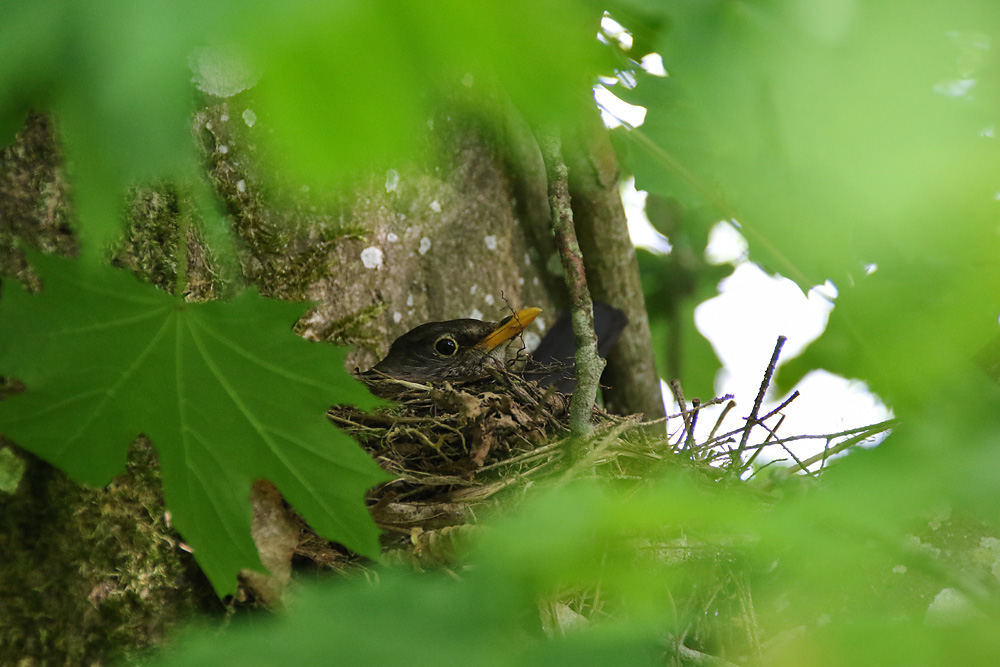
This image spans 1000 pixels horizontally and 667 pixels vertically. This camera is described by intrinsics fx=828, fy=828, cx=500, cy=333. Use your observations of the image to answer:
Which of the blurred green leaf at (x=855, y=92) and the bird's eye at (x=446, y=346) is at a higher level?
the blurred green leaf at (x=855, y=92)

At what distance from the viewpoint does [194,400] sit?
6.16ft

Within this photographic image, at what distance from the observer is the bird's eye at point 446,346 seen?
3.57m

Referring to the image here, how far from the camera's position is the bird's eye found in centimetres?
357

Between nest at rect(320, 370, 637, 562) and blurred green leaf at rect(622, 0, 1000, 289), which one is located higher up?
blurred green leaf at rect(622, 0, 1000, 289)

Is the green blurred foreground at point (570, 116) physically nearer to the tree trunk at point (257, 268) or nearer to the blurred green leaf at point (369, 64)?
the blurred green leaf at point (369, 64)

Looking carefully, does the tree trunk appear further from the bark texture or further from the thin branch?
the thin branch

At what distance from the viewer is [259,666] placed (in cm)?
64

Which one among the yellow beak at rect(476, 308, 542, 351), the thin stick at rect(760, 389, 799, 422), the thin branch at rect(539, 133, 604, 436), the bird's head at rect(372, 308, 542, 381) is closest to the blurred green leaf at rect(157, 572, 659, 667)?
the thin branch at rect(539, 133, 604, 436)

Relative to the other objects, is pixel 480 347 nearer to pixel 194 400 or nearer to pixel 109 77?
pixel 194 400

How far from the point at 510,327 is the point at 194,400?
1875 millimetres

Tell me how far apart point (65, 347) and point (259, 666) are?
141 cm

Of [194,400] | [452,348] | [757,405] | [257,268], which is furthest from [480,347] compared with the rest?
[194,400]

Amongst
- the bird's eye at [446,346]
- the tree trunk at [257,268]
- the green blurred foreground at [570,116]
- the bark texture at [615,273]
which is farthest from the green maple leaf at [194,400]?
the bark texture at [615,273]

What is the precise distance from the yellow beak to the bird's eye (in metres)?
0.12
